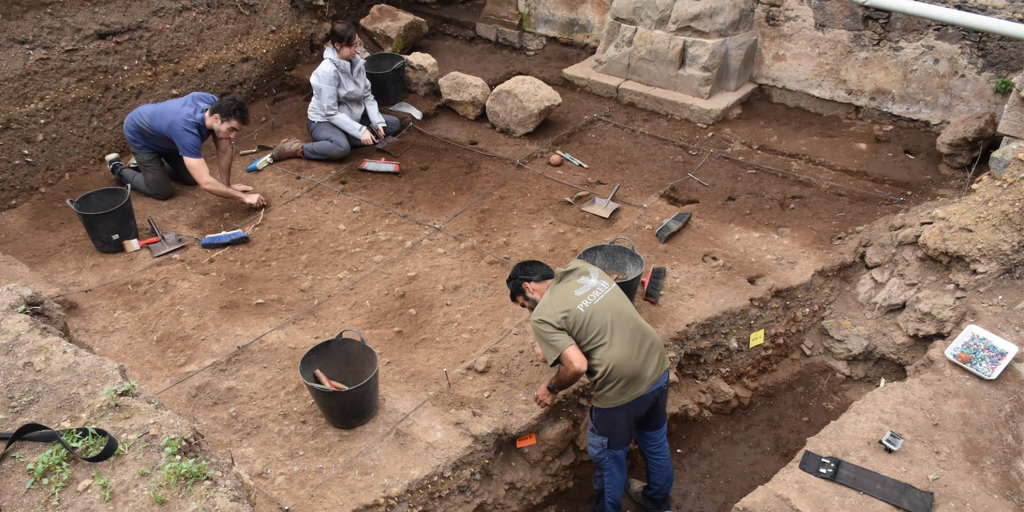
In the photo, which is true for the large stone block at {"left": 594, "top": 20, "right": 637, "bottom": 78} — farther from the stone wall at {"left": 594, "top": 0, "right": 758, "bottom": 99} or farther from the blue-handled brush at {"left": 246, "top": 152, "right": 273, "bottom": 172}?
the blue-handled brush at {"left": 246, "top": 152, "right": 273, "bottom": 172}

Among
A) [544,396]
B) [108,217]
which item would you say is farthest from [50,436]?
[108,217]

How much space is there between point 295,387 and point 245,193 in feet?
7.92

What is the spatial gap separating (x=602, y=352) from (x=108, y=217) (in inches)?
159

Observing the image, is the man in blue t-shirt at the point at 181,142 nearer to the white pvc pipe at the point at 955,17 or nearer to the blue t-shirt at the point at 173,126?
the blue t-shirt at the point at 173,126

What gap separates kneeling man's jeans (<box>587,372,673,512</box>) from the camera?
3541mm

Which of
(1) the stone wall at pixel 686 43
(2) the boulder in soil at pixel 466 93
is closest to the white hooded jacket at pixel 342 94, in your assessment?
(2) the boulder in soil at pixel 466 93

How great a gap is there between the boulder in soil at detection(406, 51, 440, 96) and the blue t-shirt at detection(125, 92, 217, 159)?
2539 millimetres

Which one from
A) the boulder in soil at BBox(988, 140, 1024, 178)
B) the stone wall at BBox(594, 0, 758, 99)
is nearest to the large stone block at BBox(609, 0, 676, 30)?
the stone wall at BBox(594, 0, 758, 99)

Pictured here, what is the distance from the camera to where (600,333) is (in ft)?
11.1

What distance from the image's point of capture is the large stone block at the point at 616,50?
7.37 meters

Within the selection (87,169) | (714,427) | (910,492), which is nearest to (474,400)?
(714,427)

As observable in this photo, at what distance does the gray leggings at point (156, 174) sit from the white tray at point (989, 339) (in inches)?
242

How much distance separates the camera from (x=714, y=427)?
4.77 meters

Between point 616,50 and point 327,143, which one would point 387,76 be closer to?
point 327,143
